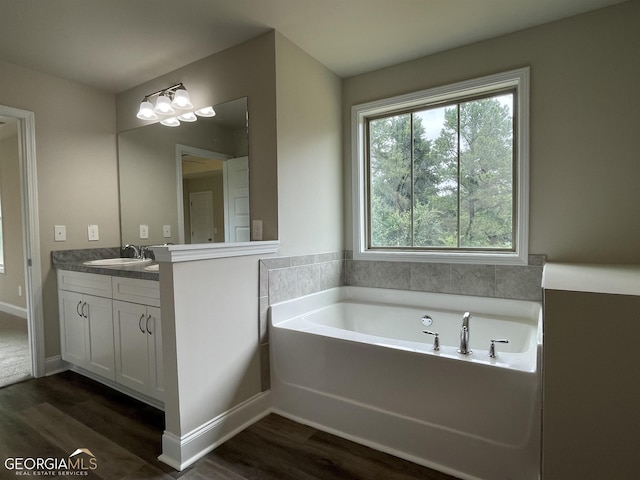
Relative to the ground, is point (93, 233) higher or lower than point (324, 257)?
higher

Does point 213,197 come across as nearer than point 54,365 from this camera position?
Yes

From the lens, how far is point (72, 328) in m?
2.65

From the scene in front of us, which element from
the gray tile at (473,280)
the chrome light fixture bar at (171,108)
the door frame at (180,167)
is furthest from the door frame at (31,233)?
the gray tile at (473,280)

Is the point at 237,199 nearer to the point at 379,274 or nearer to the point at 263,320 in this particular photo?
the point at 263,320

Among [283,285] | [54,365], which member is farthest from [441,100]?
[54,365]

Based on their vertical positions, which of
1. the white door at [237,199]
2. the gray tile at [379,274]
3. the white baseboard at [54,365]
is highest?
the white door at [237,199]

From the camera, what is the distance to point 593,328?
1.08 metres

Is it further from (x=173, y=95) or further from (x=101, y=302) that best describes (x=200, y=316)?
(x=173, y=95)

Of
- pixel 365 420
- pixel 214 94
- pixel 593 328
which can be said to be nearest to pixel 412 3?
pixel 214 94

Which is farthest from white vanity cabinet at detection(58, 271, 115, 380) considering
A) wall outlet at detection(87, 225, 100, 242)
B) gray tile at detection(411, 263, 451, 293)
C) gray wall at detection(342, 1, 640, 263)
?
gray wall at detection(342, 1, 640, 263)

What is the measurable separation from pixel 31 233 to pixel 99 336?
100 centimetres

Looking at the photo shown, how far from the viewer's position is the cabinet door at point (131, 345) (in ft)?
6.87

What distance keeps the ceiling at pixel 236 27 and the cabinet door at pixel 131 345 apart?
174cm

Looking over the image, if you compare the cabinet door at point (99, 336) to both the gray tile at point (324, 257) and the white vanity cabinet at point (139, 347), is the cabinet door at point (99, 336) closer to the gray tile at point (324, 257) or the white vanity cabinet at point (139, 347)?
the white vanity cabinet at point (139, 347)
